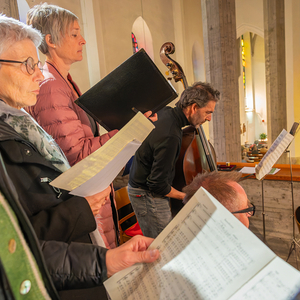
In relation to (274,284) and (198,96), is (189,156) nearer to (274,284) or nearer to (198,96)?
(198,96)

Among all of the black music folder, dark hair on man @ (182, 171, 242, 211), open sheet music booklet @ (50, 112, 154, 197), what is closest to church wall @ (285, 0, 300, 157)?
dark hair on man @ (182, 171, 242, 211)

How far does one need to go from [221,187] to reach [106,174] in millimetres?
693

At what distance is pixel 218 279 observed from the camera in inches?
22.8

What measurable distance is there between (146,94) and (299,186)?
2556mm

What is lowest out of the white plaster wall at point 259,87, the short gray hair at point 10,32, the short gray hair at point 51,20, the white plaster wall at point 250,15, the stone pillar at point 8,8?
the white plaster wall at point 259,87

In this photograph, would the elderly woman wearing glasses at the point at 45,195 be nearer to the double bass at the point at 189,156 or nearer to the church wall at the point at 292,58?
the double bass at the point at 189,156

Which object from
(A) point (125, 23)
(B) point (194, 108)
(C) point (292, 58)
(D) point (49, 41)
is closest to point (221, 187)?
(B) point (194, 108)

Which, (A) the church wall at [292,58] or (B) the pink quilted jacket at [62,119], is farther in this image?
(A) the church wall at [292,58]

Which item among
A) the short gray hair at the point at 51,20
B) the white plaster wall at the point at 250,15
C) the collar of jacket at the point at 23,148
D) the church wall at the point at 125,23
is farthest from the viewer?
the white plaster wall at the point at 250,15

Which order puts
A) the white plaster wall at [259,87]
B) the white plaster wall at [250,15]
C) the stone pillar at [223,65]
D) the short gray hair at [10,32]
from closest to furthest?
the short gray hair at [10,32] → the stone pillar at [223,65] → the white plaster wall at [250,15] → the white plaster wall at [259,87]

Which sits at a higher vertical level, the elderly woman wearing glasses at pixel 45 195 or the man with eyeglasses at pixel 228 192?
the elderly woman wearing glasses at pixel 45 195

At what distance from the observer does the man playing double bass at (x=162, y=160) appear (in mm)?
2051

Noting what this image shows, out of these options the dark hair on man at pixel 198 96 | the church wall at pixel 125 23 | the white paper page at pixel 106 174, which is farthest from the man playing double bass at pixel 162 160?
the church wall at pixel 125 23

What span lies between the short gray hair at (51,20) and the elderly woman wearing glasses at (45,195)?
0.38 m
